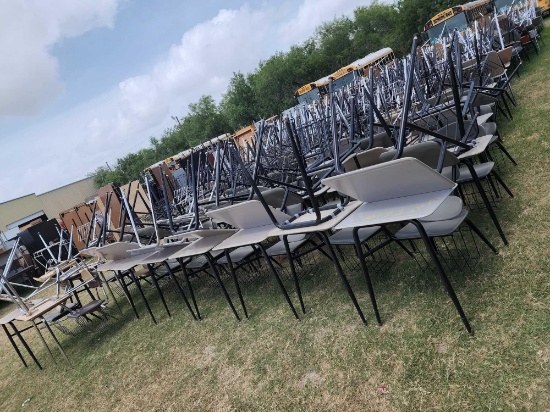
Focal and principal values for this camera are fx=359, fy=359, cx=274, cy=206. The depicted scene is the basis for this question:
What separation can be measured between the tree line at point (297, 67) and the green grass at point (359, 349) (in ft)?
108

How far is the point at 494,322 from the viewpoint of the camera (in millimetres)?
1988

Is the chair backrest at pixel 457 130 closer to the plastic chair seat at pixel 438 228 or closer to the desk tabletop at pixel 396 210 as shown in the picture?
the plastic chair seat at pixel 438 228

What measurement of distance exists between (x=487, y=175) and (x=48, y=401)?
4502 millimetres

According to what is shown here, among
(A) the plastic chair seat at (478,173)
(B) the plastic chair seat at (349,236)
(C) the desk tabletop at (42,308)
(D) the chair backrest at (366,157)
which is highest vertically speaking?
(D) the chair backrest at (366,157)

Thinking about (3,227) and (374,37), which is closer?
(3,227)

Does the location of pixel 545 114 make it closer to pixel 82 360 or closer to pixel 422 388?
pixel 422 388

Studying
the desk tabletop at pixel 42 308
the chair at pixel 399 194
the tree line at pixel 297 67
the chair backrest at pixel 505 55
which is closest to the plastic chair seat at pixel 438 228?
the chair at pixel 399 194

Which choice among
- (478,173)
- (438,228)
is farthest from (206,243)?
(478,173)

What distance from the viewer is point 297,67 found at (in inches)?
1577

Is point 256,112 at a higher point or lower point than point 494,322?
higher

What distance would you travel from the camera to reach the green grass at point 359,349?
70.8 inches

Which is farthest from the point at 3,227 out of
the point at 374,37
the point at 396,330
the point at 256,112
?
the point at 374,37

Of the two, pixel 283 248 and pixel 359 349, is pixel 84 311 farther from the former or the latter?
pixel 359 349

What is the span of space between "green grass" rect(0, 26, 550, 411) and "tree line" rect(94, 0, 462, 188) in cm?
3298
